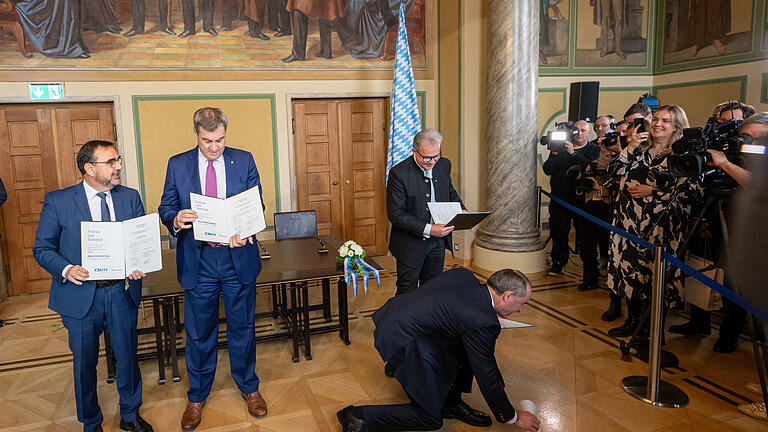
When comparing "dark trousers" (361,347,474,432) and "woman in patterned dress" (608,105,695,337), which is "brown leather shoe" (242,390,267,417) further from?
"woman in patterned dress" (608,105,695,337)

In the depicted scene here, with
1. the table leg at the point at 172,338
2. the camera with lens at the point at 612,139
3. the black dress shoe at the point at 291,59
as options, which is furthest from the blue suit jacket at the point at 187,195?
the black dress shoe at the point at 291,59

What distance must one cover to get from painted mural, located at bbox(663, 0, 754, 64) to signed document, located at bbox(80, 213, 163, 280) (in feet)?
23.1

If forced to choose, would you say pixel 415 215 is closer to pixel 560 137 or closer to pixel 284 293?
pixel 284 293

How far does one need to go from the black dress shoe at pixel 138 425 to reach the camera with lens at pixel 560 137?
441 cm

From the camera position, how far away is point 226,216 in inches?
115

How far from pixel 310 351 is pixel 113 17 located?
14.3 ft

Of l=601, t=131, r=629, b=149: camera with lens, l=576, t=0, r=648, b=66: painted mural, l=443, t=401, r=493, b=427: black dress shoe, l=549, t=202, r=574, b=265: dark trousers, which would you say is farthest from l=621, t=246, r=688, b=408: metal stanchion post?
l=576, t=0, r=648, b=66: painted mural

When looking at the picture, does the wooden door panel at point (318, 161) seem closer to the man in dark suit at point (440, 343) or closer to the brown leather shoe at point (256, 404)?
the brown leather shoe at point (256, 404)

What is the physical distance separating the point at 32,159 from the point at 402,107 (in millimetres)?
4167

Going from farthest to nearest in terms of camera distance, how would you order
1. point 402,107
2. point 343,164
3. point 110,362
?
point 343,164, point 402,107, point 110,362

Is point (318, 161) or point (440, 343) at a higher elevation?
point (318, 161)

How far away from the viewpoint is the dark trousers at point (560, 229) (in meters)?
6.11

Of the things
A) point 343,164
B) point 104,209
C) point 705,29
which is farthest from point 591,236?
point 104,209

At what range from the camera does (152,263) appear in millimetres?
2820
